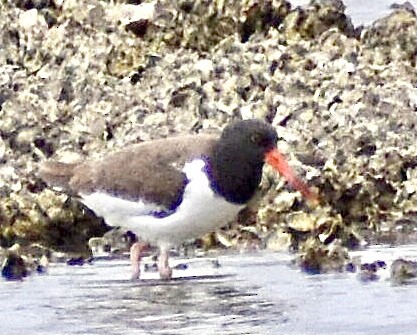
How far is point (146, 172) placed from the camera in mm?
13297

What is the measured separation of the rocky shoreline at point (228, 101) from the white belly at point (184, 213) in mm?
684

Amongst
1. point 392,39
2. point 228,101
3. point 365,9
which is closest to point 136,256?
point 228,101


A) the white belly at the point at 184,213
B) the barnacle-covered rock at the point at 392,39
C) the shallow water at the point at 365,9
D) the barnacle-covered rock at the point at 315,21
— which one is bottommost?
the white belly at the point at 184,213

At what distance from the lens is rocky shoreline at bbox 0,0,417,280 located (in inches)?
556

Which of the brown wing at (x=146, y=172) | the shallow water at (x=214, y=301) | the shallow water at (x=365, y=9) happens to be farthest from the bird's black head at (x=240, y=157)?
the shallow water at (x=365, y=9)

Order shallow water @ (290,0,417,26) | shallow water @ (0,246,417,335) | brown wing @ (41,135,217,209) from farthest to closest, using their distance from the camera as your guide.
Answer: shallow water @ (290,0,417,26)
brown wing @ (41,135,217,209)
shallow water @ (0,246,417,335)

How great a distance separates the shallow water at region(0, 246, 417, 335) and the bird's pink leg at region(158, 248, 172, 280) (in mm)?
78

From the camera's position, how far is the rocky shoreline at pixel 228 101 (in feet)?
46.3

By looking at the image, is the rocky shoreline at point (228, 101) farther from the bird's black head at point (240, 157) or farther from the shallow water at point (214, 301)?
the bird's black head at point (240, 157)

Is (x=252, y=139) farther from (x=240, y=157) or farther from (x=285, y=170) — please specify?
(x=285, y=170)

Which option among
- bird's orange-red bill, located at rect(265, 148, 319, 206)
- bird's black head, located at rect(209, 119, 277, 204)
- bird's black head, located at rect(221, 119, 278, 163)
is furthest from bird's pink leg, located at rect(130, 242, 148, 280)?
bird's orange-red bill, located at rect(265, 148, 319, 206)

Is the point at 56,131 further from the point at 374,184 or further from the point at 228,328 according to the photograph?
the point at 228,328

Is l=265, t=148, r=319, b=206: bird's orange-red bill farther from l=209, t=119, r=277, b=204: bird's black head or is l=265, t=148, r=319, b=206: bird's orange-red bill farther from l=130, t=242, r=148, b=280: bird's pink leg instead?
l=130, t=242, r=148, b=280: bird's pink leg

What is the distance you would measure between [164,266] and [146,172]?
0.72m
